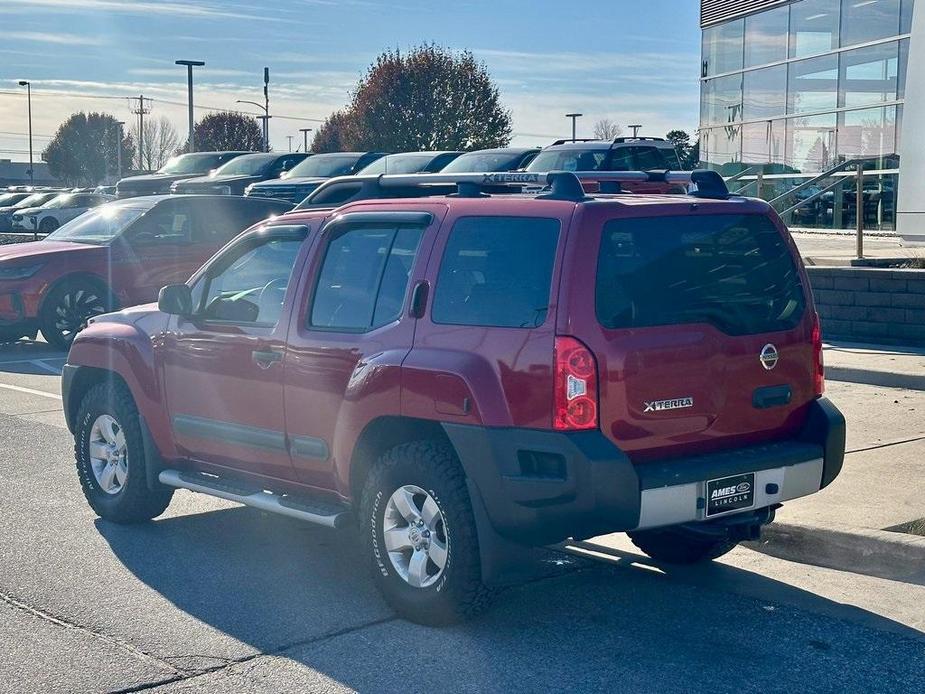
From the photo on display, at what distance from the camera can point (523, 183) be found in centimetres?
644

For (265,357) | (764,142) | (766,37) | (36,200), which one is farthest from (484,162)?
(36,200)

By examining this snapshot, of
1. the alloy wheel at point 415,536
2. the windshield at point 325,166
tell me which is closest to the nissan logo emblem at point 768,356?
the alloy wheel at point 415,536

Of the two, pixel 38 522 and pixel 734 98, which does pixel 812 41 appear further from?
pixel 38 522

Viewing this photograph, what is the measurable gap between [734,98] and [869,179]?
7.71 meters

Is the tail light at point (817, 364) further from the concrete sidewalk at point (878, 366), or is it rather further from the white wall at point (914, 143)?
the white wall at point (914, 143)

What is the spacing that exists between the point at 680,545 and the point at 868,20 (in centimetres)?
2208

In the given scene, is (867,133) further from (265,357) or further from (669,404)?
(669,404)

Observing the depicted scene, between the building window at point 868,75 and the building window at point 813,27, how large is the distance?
2.64 ft

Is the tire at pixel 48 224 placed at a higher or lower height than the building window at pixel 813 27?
lower

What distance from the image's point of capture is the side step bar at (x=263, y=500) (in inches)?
242

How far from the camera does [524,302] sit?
545 centimetres

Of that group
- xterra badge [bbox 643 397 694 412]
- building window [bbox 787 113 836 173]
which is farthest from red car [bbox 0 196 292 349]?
building window [bbox 787 113 836 173]

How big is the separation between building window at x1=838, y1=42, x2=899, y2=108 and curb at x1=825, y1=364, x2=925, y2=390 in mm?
15115

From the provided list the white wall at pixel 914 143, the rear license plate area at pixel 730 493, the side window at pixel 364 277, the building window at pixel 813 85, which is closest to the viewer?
the rear license plate area at pixel 730 493
